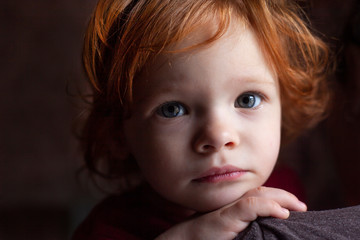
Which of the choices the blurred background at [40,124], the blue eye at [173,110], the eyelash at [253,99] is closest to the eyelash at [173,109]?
the blue eye at [173,110]

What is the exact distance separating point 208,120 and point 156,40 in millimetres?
175

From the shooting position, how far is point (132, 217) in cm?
110

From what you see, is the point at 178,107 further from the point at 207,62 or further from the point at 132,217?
the point at 132,217

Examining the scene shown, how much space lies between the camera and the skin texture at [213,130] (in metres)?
0.83

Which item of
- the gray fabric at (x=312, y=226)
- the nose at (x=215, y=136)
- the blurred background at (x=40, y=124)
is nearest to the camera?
the gray fabric at (x=312, y=226)

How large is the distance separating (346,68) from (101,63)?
647 mm

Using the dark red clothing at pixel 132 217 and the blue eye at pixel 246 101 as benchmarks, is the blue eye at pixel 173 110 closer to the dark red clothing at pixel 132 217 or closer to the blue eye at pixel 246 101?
the blue eye at pixel 246 101

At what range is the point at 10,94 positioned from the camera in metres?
1.81

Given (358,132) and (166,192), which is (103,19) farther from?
(358,132)

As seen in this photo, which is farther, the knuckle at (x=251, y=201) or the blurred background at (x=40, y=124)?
the blurred background at (x=40, y=124)

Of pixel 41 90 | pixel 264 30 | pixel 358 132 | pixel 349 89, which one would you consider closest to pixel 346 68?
pixel 349 89

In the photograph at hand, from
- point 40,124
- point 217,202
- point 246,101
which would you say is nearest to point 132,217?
point 217,202

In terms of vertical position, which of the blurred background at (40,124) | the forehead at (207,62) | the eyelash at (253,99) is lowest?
the blurred background at (40,124)

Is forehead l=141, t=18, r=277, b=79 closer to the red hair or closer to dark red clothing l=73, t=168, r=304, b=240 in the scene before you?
the red hair
